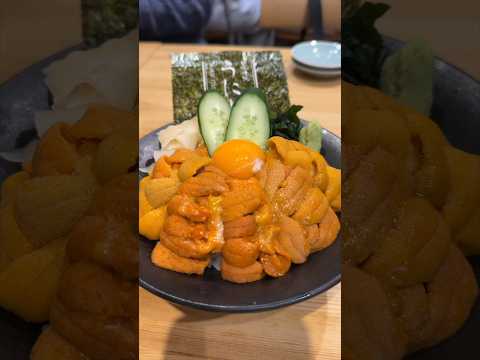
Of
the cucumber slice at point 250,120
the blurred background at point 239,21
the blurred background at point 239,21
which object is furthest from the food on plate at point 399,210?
the blurred background at point 239,21

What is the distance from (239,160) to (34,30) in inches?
16.4

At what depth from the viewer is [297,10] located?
4.08 ft

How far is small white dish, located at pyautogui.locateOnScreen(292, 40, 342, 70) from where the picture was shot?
1.03 m

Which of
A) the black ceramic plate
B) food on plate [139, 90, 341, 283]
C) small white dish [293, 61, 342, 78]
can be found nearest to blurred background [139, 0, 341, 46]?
small white dish [293, 61, 342, 78]

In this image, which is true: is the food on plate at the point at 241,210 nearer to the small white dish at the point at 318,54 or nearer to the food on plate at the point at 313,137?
the food on plate at the point at 313,137

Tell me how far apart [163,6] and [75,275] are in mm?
1168

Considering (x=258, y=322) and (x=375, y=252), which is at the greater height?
(x=375, y=252)

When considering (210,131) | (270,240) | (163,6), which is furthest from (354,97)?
(163,6)

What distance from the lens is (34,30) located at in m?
0.15

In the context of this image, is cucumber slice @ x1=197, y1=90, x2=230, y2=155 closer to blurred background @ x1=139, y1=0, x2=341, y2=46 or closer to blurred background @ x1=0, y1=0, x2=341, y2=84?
blurred background @ x1=0, y1=0, x2=341, y2=84

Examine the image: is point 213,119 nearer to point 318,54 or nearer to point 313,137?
point 313,137

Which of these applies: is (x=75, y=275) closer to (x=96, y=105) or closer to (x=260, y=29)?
(x=96, y=105)

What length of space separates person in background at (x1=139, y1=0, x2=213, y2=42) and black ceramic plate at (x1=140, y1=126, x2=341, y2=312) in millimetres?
797

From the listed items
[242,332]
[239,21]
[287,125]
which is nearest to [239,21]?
[239,21]
